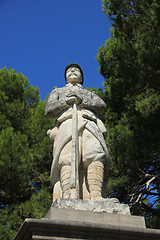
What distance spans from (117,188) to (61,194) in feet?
18.0

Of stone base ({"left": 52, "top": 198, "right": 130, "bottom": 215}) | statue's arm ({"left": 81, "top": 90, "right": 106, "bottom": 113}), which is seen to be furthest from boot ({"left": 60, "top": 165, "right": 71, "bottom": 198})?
statue's arm ({"left": 81, "top": 90, "right": 106, "bottom": 113})

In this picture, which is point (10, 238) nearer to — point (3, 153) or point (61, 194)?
point (3, 153)

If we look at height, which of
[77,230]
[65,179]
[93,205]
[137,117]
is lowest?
[77,230]

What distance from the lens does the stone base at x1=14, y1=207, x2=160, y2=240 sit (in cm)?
332

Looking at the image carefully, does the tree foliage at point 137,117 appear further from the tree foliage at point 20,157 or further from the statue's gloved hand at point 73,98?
the statue's gloved hand at point 73,98

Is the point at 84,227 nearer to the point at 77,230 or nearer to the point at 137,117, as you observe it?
the point at 77,230

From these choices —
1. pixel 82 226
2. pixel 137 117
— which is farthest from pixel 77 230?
pixel 137 117

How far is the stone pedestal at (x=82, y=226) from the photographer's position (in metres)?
3.32

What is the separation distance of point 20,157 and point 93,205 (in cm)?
667

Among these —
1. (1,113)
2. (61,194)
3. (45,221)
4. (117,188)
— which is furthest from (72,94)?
(1,113)

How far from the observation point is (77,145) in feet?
14.8

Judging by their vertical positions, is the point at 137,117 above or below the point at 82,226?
above

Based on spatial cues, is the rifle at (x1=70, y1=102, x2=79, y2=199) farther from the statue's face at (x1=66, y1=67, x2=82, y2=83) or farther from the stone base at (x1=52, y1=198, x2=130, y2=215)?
the statue's face at (x1=66, y1=67, x2=82, y2=83)

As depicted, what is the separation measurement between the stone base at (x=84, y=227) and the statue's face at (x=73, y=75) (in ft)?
9.40
